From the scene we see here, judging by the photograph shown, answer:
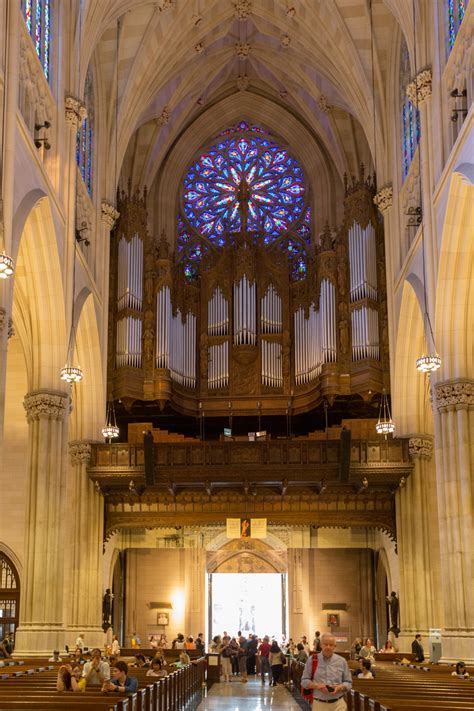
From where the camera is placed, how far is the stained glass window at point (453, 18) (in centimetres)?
2251

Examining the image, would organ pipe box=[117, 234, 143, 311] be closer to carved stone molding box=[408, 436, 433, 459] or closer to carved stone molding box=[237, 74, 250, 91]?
carved stone molding box=[237, 74, 250, 91]

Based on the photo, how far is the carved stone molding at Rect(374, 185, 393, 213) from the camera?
1235 inches

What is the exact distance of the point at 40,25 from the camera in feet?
80.9

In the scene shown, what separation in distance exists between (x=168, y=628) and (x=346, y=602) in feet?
22.2

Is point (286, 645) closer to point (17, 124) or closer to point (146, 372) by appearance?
point (146, 372)

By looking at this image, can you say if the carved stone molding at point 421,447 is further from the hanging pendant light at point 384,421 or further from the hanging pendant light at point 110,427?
the hanging pendant light at point 110,427

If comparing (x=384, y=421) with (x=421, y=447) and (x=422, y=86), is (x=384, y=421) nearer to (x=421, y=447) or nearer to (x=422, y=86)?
(x=421, y=447)

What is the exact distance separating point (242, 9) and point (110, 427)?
15.4 metres

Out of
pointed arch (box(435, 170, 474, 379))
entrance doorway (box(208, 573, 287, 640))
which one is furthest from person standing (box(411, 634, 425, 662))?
entrance doorway (box(208, 573, 287, 640))

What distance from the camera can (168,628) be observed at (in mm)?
37094

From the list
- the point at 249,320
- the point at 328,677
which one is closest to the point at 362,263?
the point at 249,320

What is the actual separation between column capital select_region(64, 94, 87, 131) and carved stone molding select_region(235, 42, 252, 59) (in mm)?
11332

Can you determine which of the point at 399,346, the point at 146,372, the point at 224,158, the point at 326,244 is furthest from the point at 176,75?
the point at 399,346

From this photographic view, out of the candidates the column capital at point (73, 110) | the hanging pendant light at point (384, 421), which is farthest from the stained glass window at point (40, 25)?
the hanging pendant light at point (384, 421)
